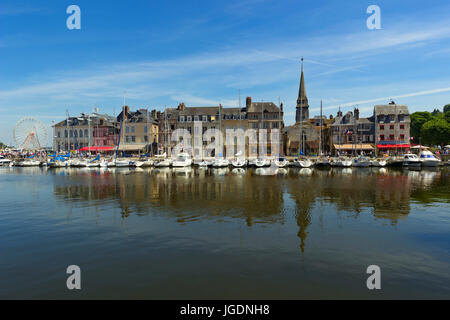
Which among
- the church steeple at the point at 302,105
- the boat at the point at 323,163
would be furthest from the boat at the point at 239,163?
the church steeple at the point at 302,105

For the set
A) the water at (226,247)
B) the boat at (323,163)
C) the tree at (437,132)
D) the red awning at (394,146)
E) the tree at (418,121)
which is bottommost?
the water at (226,247)

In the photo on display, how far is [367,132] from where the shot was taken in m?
82.7

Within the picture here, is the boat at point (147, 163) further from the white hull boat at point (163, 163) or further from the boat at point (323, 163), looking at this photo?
the boat at point (323, 163)

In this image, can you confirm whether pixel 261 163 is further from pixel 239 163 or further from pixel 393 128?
pixel 393 128

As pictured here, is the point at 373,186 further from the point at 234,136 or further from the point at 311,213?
the point at 234,136

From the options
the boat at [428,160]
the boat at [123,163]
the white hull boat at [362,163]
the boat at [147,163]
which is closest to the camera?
the boat at [428,160]

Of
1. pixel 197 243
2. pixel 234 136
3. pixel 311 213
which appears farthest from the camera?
pixel 234 136

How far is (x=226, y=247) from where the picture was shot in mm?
14008

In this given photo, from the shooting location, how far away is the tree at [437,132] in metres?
77.1

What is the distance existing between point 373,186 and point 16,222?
35782mm

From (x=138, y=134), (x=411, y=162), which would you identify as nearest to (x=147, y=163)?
(x=138, y=134)

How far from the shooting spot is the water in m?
10.3
